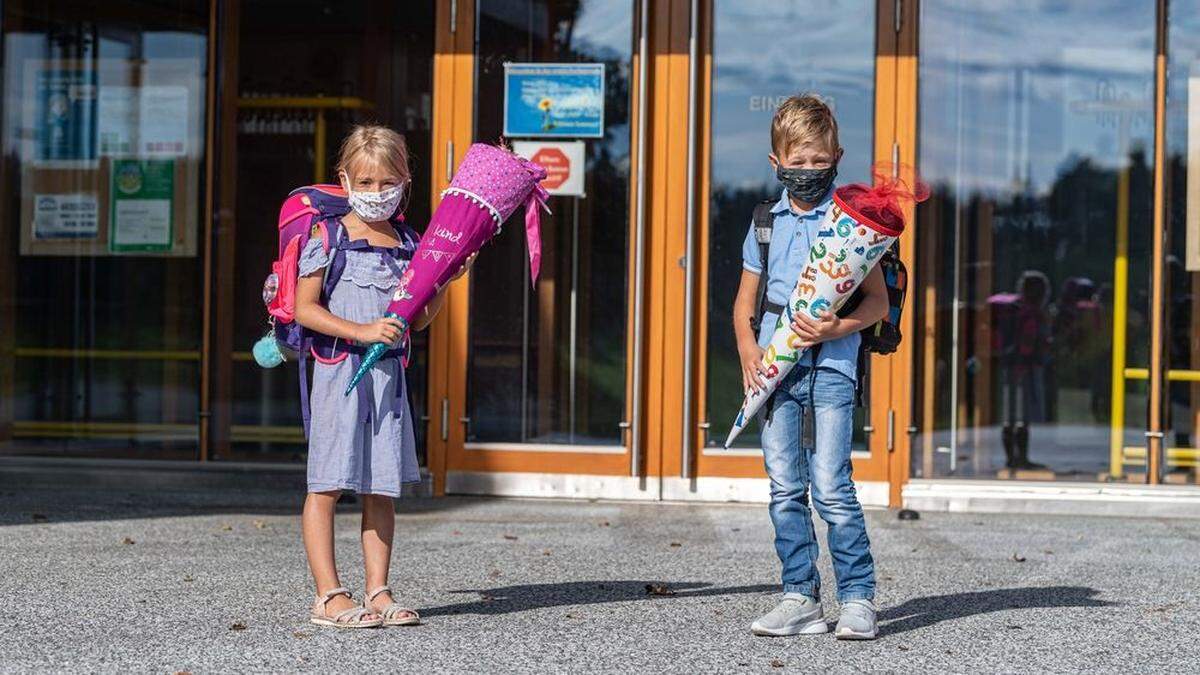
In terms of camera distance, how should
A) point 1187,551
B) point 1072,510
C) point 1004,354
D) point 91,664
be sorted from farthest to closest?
1. point 1004,354
2. point 1072,510
3. point 1187,551
4. point 91,664

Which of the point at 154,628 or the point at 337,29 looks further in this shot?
the point at 337,29

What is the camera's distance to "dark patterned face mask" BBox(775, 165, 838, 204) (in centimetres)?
581

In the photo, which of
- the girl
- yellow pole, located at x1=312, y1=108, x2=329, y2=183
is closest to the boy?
the girl

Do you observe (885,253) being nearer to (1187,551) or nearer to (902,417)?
(1187,551)

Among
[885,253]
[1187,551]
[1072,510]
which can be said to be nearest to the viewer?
[885,253]

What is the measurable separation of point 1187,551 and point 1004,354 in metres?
2.47

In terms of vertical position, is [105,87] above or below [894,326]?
above

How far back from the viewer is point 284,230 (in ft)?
20.1

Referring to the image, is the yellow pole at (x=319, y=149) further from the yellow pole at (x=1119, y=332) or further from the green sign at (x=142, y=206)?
the yellow pole at (x=1119, y=332)

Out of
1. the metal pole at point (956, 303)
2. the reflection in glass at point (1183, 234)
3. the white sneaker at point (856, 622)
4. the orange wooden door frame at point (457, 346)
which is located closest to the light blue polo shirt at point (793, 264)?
the white sneaker at point (856, 622)

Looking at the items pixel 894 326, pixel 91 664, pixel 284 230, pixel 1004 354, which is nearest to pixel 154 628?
pixel 91 664

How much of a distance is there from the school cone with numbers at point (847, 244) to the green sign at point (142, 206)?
591cm

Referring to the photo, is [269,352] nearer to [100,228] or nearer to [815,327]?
[815,327]

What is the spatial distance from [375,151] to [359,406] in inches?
31.6
